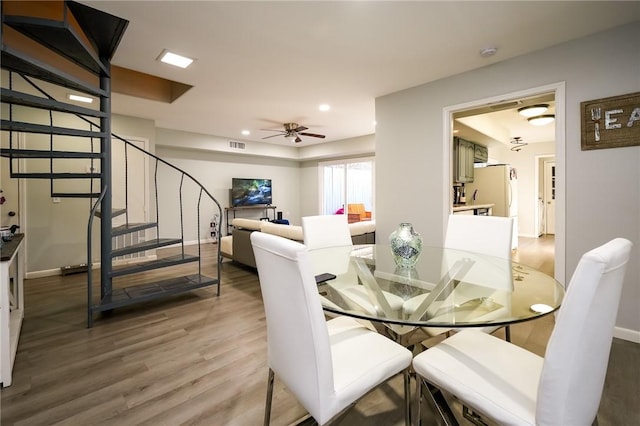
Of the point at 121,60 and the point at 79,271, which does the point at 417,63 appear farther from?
the point at 79,271

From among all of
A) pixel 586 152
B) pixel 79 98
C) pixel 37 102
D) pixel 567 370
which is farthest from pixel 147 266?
pixel 586 152

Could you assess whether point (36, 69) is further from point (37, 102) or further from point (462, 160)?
point (462, 160)

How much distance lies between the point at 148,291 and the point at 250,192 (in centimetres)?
474

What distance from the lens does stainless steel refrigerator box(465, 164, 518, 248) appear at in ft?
20.0

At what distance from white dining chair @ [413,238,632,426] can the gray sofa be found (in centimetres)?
262

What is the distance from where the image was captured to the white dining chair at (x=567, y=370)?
830mm

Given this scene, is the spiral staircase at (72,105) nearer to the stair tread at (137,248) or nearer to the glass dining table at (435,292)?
the stair tread at (137,248)

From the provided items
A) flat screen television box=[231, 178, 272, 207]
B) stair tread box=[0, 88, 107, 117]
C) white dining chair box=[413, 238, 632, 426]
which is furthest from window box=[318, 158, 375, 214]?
white dining chair box=[413, 238, 632, 426]

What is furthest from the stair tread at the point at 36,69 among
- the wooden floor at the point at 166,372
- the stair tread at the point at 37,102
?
the wooden floor at the point at 166,372

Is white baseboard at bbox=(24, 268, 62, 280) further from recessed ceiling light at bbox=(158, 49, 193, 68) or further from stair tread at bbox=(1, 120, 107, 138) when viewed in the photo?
recessed ceiling light at bbox=(158, 49, 193, 68)

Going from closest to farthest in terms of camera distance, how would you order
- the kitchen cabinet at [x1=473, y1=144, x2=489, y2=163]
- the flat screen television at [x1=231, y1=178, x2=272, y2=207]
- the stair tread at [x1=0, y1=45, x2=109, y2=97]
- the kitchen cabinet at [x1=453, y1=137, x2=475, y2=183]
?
the stair tread at [x1=0, y1=45, x2=109, y2=97]
the kitchen cabinet at [x1=453, y1=137, x2=475, y2=183]
the kitchen cabinet at [x1=473, y1=144, x2=489, y2=163]
the flat screen television at [x1=231, y1=178, x2=272, y2=207]

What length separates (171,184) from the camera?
6.61 metres

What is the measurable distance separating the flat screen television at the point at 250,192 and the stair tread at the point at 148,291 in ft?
13.3

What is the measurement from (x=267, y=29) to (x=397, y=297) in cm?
229
